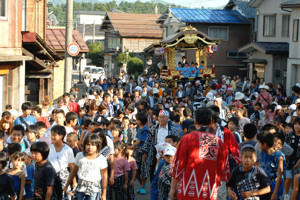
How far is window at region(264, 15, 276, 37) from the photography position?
32.9 m

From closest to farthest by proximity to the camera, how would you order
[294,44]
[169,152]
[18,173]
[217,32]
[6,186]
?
1. [6,186]
2. [18,173]
3. [169,152]
4. [294,44]
5. [217,32]

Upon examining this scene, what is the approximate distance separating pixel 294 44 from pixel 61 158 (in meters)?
19.6

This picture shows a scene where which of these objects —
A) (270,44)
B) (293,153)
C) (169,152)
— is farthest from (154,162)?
(270,44)

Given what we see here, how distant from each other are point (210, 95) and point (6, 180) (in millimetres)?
10552

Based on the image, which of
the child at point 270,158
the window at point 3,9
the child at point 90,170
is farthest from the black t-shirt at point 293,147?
the window at point 3,9

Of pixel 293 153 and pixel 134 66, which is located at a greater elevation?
pixel 134 66

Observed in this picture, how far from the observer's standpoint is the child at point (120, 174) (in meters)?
8.86

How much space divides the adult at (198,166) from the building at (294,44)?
63.3 ft

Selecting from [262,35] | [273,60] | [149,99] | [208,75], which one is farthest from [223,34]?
[149,99]

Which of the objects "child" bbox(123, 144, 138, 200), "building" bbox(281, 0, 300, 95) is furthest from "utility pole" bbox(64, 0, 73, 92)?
"building" bbox(281, 0, 300, 95)

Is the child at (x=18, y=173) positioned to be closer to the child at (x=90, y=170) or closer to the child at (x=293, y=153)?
the child at (x=90, y=170)

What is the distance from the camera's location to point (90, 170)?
288 inches

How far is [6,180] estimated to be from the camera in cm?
702

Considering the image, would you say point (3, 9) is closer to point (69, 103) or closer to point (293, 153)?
point (69, 103)
